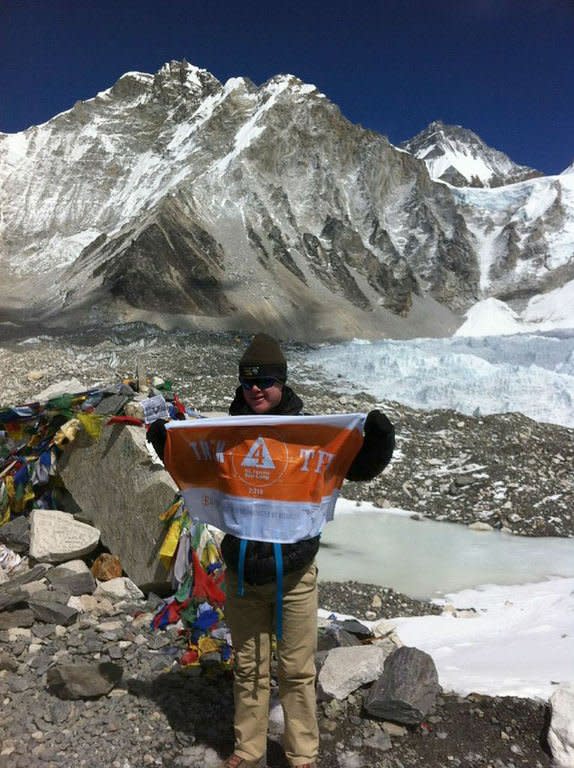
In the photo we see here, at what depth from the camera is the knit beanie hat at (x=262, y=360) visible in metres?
2.34

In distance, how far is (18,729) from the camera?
2645 mm

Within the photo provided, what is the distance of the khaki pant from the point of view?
236 centimetres

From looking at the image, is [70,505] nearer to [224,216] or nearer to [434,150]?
[224,216]

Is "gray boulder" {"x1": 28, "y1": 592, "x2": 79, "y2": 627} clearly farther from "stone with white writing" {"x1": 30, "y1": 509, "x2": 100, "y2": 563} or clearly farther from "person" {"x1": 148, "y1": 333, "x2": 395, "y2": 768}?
"person" {"x1": 148, "y1": 333, "x2": 395, "y2": 768}

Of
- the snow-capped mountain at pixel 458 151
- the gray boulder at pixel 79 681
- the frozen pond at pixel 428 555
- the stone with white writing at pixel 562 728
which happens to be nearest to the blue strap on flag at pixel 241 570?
the gray boulder at pixel 79 681

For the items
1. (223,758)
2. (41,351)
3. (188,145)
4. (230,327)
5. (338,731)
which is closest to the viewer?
(223,758)

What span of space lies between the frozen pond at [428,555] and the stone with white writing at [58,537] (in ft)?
8.69

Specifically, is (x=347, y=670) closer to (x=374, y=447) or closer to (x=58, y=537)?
(x=374, y=447)

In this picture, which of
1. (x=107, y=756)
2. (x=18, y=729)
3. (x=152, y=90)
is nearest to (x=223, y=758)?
(x=107, y=756)

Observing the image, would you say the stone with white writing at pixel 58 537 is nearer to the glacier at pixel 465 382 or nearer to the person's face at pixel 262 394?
the person's face at pixel 262 394

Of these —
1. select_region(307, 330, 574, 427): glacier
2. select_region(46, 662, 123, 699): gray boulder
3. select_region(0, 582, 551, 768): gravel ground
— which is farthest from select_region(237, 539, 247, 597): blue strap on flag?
select_region(307, 330, 574, 427): glacier

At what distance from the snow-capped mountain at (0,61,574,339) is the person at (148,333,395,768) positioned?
37564 mm

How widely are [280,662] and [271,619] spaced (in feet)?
0.57

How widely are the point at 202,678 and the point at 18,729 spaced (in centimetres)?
93
